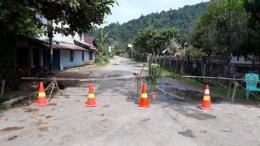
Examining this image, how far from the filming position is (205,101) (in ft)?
35.4

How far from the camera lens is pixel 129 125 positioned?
810cm

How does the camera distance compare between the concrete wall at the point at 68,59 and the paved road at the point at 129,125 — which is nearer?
the paved road at the point at 129,125

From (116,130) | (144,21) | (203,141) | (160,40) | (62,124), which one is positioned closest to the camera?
(203,141)

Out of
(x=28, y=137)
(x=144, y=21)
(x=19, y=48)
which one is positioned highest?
(x=144, y=21)

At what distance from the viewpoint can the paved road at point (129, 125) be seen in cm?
687

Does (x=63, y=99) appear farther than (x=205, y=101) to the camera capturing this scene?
Yes

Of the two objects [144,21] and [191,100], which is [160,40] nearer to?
[191,100]

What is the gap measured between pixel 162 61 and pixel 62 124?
35.6m

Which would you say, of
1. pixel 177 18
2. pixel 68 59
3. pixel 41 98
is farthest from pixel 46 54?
pixel 177 18

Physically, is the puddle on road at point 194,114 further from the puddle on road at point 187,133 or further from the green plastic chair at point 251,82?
the green plastic chair at point 251,82

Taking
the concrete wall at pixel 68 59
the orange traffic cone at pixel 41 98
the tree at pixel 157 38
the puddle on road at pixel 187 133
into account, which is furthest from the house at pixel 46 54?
the tree at pixel 157 38

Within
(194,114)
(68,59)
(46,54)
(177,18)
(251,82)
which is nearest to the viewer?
(194,114)

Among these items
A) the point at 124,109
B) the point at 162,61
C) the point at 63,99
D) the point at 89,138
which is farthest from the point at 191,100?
the point at 162,61

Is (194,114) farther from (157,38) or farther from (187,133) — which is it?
(157,38)
